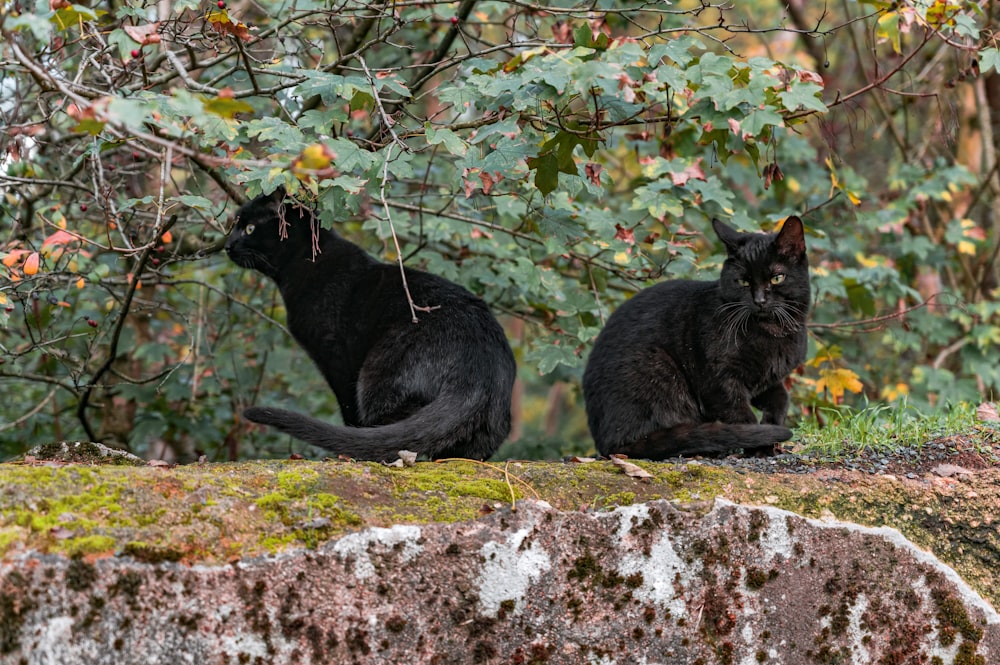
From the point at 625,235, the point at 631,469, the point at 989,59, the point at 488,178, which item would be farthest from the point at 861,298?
the point at 631,469

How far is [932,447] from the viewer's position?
12.1ft

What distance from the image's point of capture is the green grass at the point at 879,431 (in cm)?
368

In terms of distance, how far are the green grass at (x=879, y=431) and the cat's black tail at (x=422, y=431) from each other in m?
1.37

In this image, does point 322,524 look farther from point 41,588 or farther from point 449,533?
point 41,588

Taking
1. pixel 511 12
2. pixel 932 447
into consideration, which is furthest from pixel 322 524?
pixel 511 12

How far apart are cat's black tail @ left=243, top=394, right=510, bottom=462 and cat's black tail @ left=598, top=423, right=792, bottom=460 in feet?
2.11

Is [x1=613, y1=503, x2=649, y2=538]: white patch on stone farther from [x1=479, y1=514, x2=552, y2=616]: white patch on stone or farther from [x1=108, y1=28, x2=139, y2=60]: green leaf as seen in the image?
[x1=108, y1=28, x2=139, y2=60]: green leaf

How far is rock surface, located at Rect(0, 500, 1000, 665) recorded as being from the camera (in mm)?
2291

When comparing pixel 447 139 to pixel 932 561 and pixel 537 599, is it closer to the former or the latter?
pixel 537 599

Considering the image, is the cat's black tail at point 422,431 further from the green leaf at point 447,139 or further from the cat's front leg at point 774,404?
the cat's front leg at point 774,404

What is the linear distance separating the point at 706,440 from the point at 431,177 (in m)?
3.25

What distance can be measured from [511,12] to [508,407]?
3357 millimetres

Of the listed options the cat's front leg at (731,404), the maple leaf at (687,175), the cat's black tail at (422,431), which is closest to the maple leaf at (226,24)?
the cat's black tail at (422,431)

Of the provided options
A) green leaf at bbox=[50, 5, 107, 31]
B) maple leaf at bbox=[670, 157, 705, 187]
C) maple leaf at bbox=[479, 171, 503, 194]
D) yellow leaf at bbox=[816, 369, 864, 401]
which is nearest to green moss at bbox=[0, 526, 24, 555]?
green leaf at bbox=[50, 5, 107, 31]
